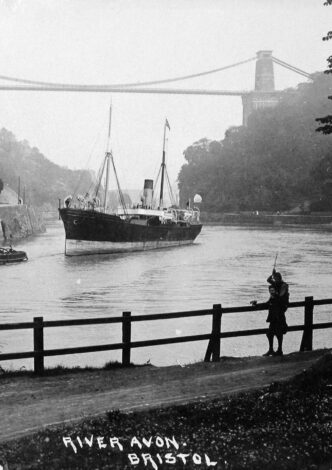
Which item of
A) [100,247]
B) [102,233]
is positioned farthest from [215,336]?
[102,233]

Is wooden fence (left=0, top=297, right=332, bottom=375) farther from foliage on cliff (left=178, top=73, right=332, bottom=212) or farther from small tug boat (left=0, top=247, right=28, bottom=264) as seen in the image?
foliage on cliff (left=178, top=73, right=332, bottom=212)

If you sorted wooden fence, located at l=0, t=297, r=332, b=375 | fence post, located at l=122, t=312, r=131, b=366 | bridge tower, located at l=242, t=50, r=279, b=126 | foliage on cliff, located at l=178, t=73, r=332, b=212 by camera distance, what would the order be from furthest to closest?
1. foliage on cliff, located at l=178, t=73, r=332, b=212
2. bridge tower, located at l=242, t=50, r=279, b=126
3. fence post, located at l=122, t=312, r=131, b=366
4. wooden fence, located at l=0, t=297, r=332, b=375

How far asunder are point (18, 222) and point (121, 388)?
51.0 meters

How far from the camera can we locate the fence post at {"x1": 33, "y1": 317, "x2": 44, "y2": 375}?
30.6 feet

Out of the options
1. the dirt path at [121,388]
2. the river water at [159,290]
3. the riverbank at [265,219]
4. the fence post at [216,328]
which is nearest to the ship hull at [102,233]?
the river water at [159,290]

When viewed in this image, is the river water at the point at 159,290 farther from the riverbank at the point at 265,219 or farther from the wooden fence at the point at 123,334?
the riverbank at the point at 265,219

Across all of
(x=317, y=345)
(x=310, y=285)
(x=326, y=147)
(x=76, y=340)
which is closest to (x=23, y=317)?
(x=76, y=340)

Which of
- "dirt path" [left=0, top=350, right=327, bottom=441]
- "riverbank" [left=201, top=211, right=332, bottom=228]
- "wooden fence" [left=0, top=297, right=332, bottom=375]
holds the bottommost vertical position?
"dirt path" [left=0, top=350, right=327, bottom=441]

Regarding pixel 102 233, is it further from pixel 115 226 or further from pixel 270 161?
pixel 270 161

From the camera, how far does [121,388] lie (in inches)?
350

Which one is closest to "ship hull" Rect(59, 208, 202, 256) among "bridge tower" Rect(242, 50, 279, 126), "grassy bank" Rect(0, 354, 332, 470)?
"bridge tower" Rect(242, 50, 279, 126)

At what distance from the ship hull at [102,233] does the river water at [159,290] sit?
5.15 feet

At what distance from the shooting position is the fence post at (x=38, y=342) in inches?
367

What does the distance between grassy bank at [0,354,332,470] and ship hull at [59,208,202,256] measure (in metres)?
37.0
